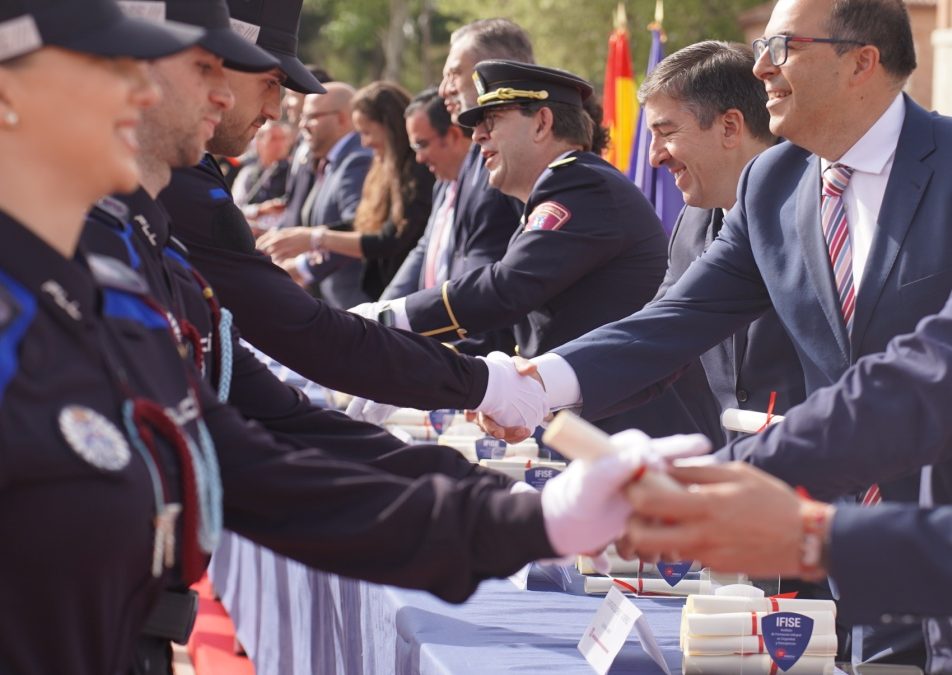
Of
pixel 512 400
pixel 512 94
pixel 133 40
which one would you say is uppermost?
pixel 133 40

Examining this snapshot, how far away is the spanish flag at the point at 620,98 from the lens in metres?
8.67

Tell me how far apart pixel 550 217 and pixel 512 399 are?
1.12 metres

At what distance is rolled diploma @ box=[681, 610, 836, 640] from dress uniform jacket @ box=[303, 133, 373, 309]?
19.5 feet

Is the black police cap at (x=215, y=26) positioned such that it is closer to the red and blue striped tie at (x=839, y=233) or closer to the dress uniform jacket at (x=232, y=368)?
the dress uniform jacket at (x=232, y=368)

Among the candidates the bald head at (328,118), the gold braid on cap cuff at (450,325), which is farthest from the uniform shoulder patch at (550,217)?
the bald head at (328,118)

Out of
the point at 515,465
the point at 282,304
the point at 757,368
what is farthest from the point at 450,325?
the point at 282,304

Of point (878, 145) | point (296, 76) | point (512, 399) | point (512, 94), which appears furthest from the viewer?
point (512, 94)

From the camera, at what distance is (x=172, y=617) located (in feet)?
7.39

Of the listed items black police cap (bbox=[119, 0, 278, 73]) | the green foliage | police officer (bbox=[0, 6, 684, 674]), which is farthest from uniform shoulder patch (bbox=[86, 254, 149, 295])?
the green foliage

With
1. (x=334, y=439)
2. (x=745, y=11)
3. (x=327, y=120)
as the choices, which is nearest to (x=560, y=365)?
(x=334, y=439)

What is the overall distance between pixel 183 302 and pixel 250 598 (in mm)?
3048

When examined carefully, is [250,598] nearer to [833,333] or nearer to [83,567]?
[833,333]

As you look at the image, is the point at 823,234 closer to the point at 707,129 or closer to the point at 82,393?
the point at 707,129

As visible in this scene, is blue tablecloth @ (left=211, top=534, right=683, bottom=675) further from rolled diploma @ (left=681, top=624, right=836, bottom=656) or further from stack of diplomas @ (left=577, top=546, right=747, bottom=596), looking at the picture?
rolled diploma @ (left=681, top=624, right=836, bottom=656)
